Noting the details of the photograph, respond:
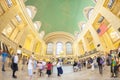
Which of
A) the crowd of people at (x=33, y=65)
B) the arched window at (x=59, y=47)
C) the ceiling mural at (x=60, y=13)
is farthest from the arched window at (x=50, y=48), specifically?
the crowd of people at (x=33, y=65)

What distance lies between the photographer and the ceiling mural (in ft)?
91.0

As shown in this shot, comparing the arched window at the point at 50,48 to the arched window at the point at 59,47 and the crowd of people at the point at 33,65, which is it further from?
the crowd of people at the point at 33,65

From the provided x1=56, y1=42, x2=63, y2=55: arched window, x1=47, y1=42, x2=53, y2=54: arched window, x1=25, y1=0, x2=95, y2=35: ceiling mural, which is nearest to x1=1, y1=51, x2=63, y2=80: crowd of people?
x1=25, y1=0, x2=95, y2=35: ceiling mural

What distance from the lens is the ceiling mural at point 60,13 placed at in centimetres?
2773

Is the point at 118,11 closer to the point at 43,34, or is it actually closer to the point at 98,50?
the point at 98,50

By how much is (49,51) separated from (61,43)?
10.9ft

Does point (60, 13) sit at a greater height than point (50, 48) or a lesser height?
greater

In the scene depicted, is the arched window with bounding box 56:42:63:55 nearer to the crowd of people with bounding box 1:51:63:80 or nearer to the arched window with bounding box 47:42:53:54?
the arched window with bounding box 47:42:53:54

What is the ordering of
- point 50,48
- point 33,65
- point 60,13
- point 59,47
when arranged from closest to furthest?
point 33,65 < point 60,13 < point 50,48 < point 59,47

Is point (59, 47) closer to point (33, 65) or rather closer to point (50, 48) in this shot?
point (50, 48)

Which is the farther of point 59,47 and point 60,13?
point 59,47

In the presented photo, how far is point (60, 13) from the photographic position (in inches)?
1309

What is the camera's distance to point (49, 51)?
4394 cm

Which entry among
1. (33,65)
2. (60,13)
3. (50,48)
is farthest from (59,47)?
(33,65)
